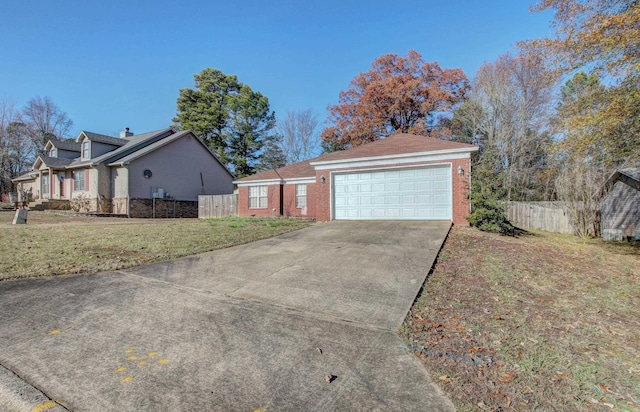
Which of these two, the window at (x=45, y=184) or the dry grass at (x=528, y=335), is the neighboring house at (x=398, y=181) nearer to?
the dry grass at (x=528, y=335)

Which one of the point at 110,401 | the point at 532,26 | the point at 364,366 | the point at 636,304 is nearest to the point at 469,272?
the point at 636,304

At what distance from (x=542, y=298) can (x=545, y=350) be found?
1823 millimetres

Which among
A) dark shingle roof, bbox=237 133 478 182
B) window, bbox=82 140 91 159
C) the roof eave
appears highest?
window, bbox=82 140 91 159

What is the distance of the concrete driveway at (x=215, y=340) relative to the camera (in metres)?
2.43

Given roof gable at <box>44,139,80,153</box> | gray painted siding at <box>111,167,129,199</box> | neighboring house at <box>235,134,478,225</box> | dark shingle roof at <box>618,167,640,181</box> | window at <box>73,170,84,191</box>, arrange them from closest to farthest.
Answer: neighboring house at <box>235,134,478,225</box>, dark shingle roof at <box>618,167,640,181</box>, gray painted siding at <box>111,167,129,199</box>, window at <box>73,170,84,191</box>, roof gable at <box>44,139,80,153</box>

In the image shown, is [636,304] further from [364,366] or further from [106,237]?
[106,237]

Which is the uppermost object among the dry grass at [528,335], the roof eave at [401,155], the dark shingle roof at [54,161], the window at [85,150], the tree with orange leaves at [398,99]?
the tree with orange leaves at [398,99]

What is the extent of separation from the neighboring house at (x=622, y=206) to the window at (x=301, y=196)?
47.9ft

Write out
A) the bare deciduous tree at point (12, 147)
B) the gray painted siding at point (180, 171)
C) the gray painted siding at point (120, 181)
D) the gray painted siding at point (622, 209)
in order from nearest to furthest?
the gray painted siding at point (622, 209) < the gray painted siding at point (120, 181) < the gray painted siding at point (180, 171) < the bare deciduous tree at point (12, 147)

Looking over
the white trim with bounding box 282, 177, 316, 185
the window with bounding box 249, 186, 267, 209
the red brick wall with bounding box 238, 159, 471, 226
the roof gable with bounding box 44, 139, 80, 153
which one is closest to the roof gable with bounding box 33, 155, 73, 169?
the roof gable with bounding box 44, 139, 80, 153

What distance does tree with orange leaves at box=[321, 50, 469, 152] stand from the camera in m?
24.1

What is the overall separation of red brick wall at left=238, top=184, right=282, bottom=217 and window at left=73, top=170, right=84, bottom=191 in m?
12.3

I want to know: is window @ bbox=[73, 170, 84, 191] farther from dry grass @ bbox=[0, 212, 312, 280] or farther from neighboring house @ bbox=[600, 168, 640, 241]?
neighboring house @ bbox=[600, 168, 640, 241]

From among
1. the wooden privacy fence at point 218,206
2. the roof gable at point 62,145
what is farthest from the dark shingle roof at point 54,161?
the wooden privacy fence at point 218,206
